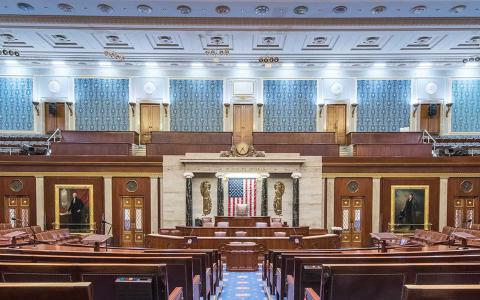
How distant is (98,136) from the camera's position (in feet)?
49.3

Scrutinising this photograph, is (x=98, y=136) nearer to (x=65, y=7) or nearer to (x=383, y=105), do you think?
(x=65, y=7)

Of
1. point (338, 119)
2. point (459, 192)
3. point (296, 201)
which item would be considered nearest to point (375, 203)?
point (296, 201)

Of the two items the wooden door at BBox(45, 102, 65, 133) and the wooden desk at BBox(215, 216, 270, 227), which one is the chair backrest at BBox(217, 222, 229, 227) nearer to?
the wooden desk at BBox(215, 216, 270, 227)

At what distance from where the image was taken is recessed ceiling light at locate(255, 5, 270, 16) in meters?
11.3

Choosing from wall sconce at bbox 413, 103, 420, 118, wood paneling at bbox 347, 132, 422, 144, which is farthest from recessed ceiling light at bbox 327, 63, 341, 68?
wall sconce at bbox 413, 103, 420, 118

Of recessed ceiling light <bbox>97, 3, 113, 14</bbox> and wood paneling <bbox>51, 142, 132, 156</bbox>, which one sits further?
wood paneling <bbox>51, 142, 132, 156</bbox>

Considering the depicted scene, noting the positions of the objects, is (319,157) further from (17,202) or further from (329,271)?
(17,202)

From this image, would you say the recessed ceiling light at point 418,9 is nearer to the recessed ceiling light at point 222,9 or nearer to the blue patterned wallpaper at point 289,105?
the blue patterned wallpaper at point 289,105

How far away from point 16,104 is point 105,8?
842 cm

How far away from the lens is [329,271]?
2.65m

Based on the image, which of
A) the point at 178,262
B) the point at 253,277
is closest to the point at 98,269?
the point at 178,262

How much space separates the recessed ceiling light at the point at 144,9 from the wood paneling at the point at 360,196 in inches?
367

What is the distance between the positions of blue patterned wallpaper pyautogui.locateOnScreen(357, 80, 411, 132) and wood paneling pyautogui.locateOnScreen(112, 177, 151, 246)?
35.2 feet

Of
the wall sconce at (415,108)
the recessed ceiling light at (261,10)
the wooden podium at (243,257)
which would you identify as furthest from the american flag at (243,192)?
the wall sconce at (415,108)
